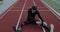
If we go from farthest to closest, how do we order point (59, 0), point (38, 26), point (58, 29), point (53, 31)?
point (59, 0) → point (38, 26) → point (58, 29) → point (53, 31)

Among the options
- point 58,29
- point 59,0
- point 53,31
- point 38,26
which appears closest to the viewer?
point 53,31

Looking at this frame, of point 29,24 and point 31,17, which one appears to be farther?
point 29,24

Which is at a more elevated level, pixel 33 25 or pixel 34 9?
pixel 34 9

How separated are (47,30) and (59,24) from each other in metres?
2.03

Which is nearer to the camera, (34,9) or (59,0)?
(34,9)

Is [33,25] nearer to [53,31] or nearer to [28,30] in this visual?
[28,30]

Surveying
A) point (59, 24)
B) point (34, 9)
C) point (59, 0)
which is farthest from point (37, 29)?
point (59, 0)

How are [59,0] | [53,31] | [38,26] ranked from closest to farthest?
[53,31] → [38,26] → [59,0]

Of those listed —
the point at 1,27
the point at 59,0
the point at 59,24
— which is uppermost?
the point at 1,27

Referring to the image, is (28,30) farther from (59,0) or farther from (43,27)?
(59,0)

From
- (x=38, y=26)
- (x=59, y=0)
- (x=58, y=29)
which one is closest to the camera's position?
(x=58, y=29)

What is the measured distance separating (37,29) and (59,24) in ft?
5.50

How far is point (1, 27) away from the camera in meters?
10.6

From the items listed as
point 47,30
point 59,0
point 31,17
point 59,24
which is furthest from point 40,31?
point 59,0
